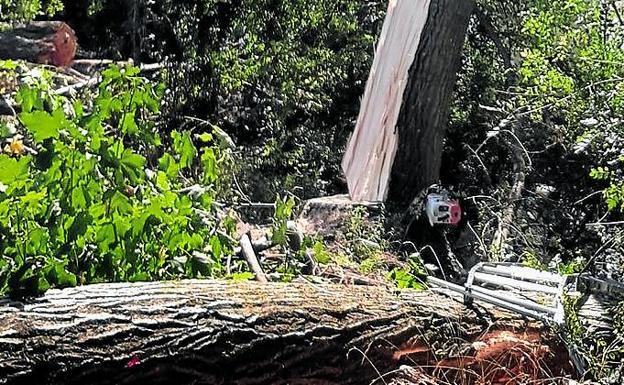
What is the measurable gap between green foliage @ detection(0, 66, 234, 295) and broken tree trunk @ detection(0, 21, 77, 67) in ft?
7.30

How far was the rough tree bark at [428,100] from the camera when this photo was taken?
8.50ft

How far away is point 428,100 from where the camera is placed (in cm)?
266

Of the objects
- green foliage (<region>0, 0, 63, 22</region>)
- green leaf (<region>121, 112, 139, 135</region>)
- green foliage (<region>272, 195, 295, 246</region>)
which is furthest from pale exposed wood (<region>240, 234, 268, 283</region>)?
green foliage (<region>0, 0, 63, 22</region>)

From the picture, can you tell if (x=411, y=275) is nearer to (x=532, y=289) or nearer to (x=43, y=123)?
(x=532, y=289)

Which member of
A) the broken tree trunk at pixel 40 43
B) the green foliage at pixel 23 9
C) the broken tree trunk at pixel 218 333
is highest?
the green foliage at pixel 23 9

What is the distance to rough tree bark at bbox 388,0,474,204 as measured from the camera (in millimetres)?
2592

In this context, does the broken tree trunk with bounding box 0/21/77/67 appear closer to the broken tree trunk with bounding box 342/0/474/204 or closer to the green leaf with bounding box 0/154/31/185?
the broken tree trunk with bounding box 342/0/474/204

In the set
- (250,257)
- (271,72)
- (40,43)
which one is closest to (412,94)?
(250,257)

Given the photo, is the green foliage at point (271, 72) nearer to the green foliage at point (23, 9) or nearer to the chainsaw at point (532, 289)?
the green foliage at point (23, 9)

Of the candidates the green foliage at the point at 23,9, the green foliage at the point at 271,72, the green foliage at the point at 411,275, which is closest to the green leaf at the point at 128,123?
the green foliage at the point at 411,275

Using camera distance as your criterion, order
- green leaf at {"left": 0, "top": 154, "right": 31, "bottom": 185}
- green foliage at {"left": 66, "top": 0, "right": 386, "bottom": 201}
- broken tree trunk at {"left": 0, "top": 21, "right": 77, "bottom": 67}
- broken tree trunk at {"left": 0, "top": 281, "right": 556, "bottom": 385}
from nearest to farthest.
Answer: broken tree trunk at {"left": 0, "top": 281, "right": 556, "bottom": 385} → green leaf at {"left": 0, "top": 154, "right": 31, "bottom": 185} → green foliage at {"left": 66, "top": 0, "right": 386, "bottom": 201} → broken tree trunk at {"left": 0, "top": 21, "right": 77, "bottom": 67}

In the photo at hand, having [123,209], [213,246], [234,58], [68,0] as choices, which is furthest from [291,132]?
[123,209]

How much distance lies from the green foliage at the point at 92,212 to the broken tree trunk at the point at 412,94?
95 cm

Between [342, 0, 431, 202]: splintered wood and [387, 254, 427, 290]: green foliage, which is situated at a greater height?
[342, 0, 431, 202]: splintered wood
